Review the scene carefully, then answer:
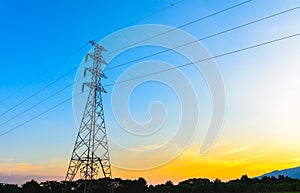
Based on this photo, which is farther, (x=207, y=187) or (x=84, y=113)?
(x=207, y=187)

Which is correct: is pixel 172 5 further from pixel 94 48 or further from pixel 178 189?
pixel 178 189

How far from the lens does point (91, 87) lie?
84.3ft

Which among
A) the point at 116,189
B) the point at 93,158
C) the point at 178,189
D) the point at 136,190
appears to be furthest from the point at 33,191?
the point at 93,158

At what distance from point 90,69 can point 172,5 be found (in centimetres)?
1374

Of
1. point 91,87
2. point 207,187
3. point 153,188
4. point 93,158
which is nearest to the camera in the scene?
point 93,158

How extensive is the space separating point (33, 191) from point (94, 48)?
53.9 metres

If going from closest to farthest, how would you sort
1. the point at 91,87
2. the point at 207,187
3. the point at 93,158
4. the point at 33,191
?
the point at 93,158, the point at 91,87, the point at 33,191, the point at 207,187

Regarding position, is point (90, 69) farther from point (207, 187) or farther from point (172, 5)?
point (207, 187)

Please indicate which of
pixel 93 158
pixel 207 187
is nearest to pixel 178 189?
pixel 207 187

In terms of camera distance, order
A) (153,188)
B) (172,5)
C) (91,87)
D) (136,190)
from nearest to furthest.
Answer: (172,5) → (91,87) → (136,190) → (153,188)

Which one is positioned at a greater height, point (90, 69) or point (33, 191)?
point (90, 69)

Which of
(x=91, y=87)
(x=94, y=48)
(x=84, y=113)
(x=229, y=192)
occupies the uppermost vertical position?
(x=94, y=48)

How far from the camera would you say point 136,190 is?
81.3 m

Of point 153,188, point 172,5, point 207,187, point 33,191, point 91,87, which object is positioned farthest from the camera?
point 153,188
